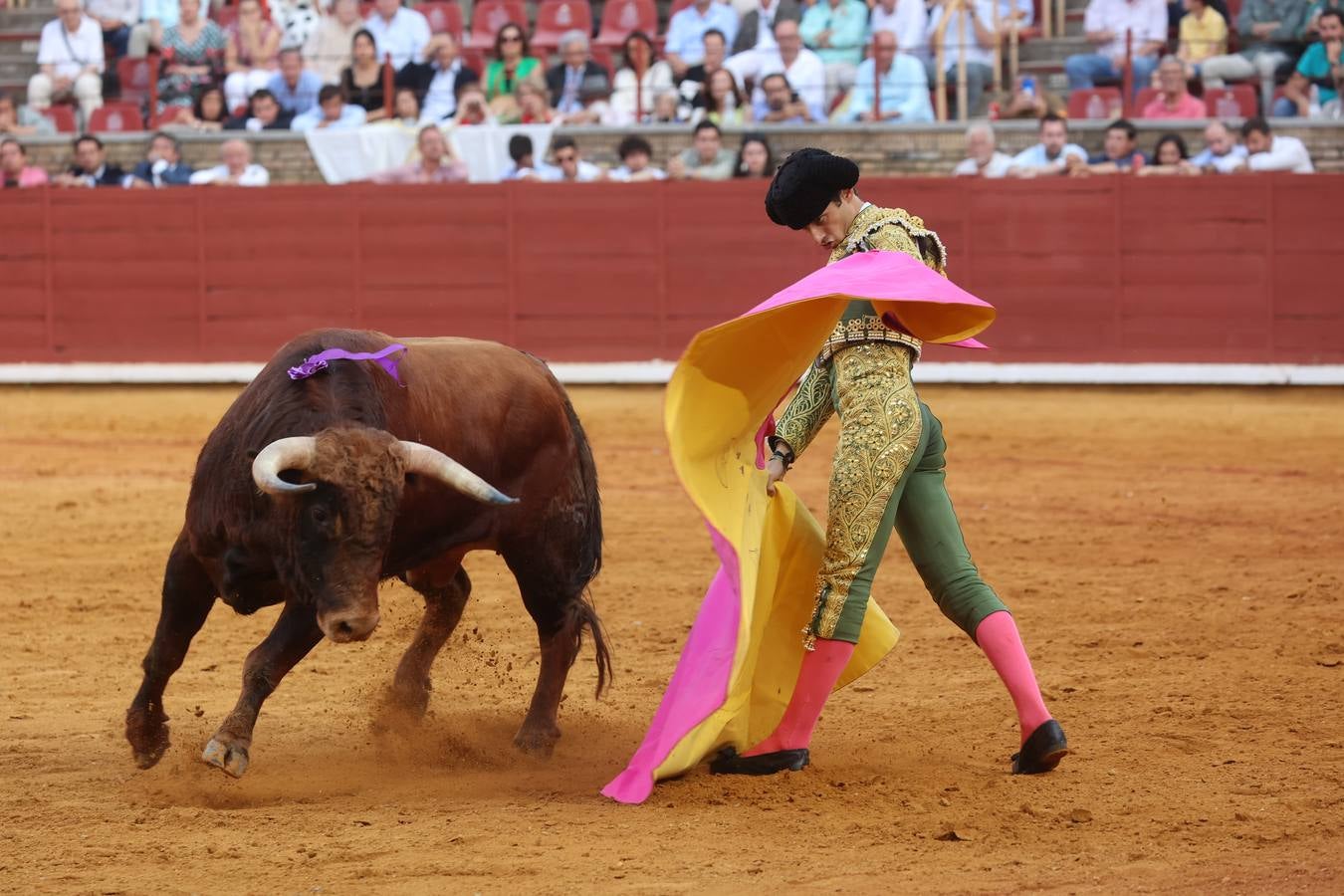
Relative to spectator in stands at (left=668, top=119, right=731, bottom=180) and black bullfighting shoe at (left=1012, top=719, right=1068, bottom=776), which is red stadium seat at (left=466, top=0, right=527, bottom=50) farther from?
black bullfighting shoe at (left=1012, top=719, right=1068, bottom=776)

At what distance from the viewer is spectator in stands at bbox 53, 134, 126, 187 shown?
38.8ft

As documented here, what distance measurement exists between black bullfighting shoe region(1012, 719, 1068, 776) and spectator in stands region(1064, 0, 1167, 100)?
8.46 m

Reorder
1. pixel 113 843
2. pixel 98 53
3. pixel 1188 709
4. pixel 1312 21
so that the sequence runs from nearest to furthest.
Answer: pixel 113 843 → pixel 1188 709 → pixel 1312 21 → pixel 98 53

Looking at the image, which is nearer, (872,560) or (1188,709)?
(872,560)

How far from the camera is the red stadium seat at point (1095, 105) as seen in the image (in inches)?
441

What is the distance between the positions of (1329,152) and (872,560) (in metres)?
8.87

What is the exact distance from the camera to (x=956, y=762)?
355 centimetres

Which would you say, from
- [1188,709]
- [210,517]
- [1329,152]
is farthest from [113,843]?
[1329,152]

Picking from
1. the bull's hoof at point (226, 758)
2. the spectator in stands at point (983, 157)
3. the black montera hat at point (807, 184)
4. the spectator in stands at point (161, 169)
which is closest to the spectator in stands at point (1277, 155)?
the spectator in stands at point (983, 157)

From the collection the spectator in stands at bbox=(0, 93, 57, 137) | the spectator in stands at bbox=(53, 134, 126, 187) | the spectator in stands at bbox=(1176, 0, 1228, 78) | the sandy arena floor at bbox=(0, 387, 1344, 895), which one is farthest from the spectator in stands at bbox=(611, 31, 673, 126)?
the sandy arena floor at bbox=(0, 387, 1344, 895)

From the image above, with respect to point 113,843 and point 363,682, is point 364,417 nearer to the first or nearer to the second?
point 113,843

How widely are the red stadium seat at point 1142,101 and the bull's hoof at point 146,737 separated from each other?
8.93m

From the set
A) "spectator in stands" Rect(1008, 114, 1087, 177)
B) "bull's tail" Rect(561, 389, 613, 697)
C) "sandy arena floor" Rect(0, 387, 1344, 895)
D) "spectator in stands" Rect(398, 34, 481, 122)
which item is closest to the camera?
"sandy arena floor" Rect(0, 387, 1344, 895)

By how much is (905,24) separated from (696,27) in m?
1.42
